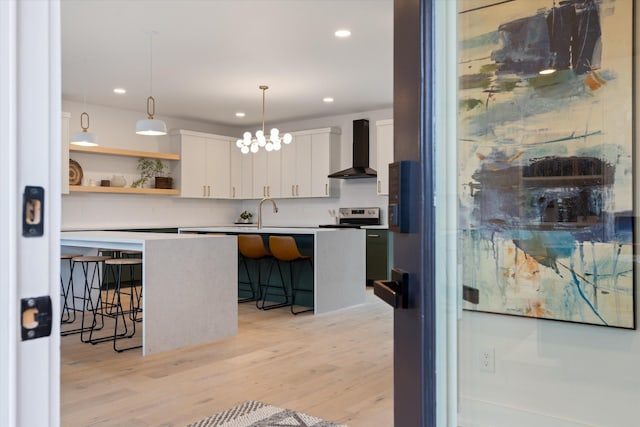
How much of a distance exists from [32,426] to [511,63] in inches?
47.4

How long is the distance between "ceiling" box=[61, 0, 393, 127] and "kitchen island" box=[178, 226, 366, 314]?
5.81ft

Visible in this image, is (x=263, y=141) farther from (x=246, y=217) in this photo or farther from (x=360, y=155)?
(x=246, y=217)

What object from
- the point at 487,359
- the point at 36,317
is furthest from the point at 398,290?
the point at 36,317

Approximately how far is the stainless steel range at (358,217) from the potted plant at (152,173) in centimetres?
256

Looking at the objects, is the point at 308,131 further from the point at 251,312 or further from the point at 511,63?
the point at 511,63

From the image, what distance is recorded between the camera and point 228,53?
5309 mm

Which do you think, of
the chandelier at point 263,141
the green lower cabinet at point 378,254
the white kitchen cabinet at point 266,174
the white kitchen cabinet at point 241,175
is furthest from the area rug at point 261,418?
the white kitchen cabinet at point 241,175

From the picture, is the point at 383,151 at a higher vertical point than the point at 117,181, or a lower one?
higher

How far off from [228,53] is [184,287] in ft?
8.05

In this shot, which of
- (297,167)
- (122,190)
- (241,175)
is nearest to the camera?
(122,190)

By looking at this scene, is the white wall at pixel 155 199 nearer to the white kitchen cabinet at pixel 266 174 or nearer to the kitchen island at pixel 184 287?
the white kitchen cabinet at pixel 266 174

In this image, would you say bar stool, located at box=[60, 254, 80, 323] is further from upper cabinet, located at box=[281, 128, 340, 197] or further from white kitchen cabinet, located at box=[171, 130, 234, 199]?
upper cabinet, located at box=[281, 128, 340, 197]

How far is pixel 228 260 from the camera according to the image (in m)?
4.43

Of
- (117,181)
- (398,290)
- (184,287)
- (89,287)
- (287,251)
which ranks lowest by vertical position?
(89,287)
